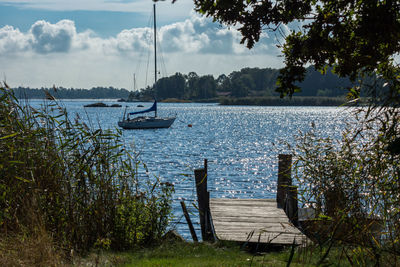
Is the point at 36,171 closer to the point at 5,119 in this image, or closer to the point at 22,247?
the point at 5,119

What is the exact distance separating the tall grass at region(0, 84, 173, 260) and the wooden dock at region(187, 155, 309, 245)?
1.52 metres

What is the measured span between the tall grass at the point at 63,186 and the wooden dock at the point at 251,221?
148 cm

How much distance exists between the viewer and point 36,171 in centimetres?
685

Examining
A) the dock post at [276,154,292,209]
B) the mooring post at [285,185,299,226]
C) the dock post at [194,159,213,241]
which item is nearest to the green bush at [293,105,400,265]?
the dock post at [276,154,292,209]

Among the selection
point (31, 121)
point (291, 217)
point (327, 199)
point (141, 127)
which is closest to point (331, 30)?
point (327, 199)

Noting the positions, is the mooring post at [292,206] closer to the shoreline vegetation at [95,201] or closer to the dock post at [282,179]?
the dock post at [282,179]

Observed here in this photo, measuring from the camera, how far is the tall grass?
6.52 metres

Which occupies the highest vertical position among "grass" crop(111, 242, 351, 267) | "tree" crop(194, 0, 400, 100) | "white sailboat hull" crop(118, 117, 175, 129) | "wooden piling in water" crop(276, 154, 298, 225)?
"tree" crop(194, 0, 400, 100)

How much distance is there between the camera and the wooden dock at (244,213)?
8.30 m

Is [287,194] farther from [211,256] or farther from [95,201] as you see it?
[95,201]

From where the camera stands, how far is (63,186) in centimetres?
698

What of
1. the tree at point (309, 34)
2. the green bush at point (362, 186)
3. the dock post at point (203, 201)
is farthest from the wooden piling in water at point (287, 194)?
the tree at point (309, 34)

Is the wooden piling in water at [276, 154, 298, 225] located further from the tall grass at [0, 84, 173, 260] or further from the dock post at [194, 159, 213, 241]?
the tall grass at [0, 84, 173, 260]

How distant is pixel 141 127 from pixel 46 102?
164 feet
